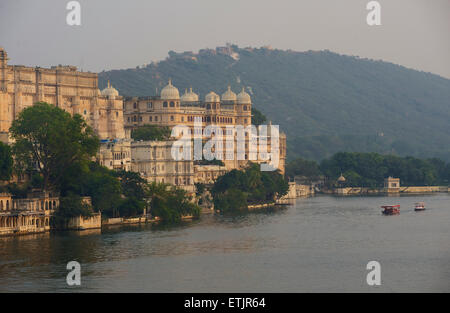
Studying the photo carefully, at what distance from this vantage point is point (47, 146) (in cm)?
10388

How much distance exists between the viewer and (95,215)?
331 ft

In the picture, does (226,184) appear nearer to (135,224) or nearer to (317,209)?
(317,209)

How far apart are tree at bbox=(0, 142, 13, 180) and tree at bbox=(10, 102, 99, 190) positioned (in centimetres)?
429

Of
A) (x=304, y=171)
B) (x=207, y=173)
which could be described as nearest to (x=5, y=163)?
(x=207, y=173)

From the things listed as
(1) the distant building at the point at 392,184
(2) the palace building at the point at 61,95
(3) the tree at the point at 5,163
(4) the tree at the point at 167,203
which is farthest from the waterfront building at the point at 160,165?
(1) the distant building at the point at 392,184

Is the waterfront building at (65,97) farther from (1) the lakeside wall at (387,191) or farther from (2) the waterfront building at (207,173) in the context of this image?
(1) the lakeside wall at (387,191)

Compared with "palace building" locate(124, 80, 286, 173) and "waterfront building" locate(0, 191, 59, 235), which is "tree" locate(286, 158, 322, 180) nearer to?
"palace building" locate(124, 80, 286, 173)

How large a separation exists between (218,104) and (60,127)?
2492 inches

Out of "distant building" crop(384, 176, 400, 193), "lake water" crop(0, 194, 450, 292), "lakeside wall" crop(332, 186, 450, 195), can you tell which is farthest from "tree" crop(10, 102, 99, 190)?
"distant building" crop(384, 176, 400, 193)

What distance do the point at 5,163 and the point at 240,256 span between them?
2792cm

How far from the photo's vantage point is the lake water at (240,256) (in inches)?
2699

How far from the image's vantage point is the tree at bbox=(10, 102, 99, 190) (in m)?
103

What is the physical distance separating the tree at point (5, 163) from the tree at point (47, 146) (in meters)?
4.29
